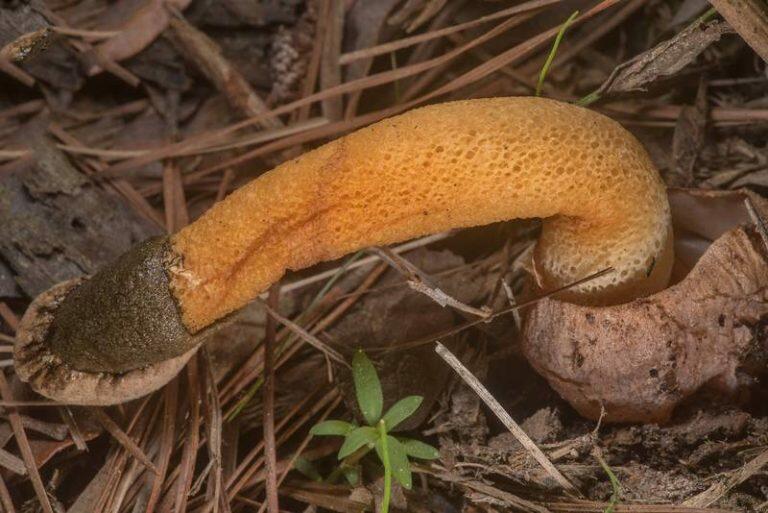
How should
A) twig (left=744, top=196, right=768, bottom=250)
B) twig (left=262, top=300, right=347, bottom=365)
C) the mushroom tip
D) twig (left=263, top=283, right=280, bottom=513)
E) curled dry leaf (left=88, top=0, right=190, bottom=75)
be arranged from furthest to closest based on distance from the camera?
curled dry leaf (left=88, top=0, right=190, bottom=75) → twig (left=262, top=300, right=347, bottom=365) → twig (left=263, top=283, right=280, bottom=513) → the mushroom tip → twig (left=744, top=196, right=768, bottom=250)

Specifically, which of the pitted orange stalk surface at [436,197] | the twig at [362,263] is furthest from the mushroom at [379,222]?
the twig at [362,263]

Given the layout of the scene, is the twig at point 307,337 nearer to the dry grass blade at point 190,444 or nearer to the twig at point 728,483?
the dry grass blade at point 190,444

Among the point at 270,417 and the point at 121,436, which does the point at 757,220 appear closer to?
the point at 270,417

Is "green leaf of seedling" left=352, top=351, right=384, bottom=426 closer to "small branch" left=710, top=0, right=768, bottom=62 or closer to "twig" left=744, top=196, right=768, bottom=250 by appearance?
"twig" left=744, top=196, right=768, bottom=250

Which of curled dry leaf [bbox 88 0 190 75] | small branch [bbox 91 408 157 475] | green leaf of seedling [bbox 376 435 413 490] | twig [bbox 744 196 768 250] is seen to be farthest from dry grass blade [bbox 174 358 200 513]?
twig [bbox 744 196 768 250]

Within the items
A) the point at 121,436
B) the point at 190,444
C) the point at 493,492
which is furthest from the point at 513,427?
the point at 121,436
